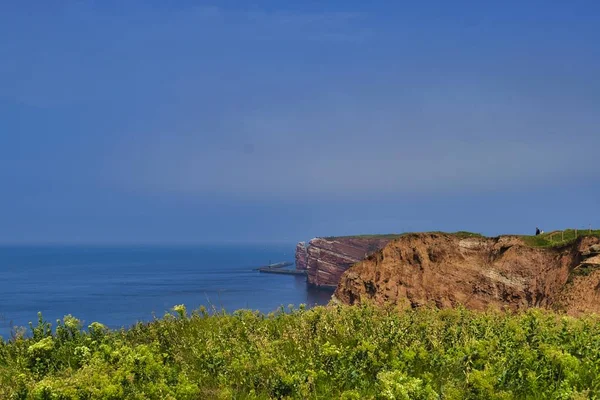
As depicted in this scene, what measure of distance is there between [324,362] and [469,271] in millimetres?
43786

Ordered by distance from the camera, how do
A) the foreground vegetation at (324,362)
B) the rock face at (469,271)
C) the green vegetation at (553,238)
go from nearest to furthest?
the foreground vegetation at (324,362)
the rock face at (469,271)
the green vegetation at (553,238)

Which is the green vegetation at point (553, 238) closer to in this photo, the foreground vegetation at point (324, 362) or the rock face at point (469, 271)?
the rock face at point (469, 271)

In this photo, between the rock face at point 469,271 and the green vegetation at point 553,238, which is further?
the green vegetation at point 553,238

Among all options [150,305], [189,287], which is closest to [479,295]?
[150,305]

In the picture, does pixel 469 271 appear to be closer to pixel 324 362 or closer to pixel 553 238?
pixel 553 238

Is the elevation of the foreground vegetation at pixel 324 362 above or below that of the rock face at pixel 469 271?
above

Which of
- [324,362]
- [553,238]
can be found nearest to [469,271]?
[553,238]

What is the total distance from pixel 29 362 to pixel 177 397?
4191 millimetres

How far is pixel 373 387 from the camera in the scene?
753 cm

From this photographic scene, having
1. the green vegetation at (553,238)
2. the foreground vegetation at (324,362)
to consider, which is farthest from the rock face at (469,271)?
the foreground vegetation at (324,362)

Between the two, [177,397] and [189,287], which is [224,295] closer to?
[189,287]

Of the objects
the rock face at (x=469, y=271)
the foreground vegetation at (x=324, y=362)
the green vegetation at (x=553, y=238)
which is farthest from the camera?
the green vegetation at (x=553, y=238)

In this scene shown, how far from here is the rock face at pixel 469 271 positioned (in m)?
41.3

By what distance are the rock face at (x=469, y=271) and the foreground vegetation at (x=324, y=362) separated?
93.0ft
